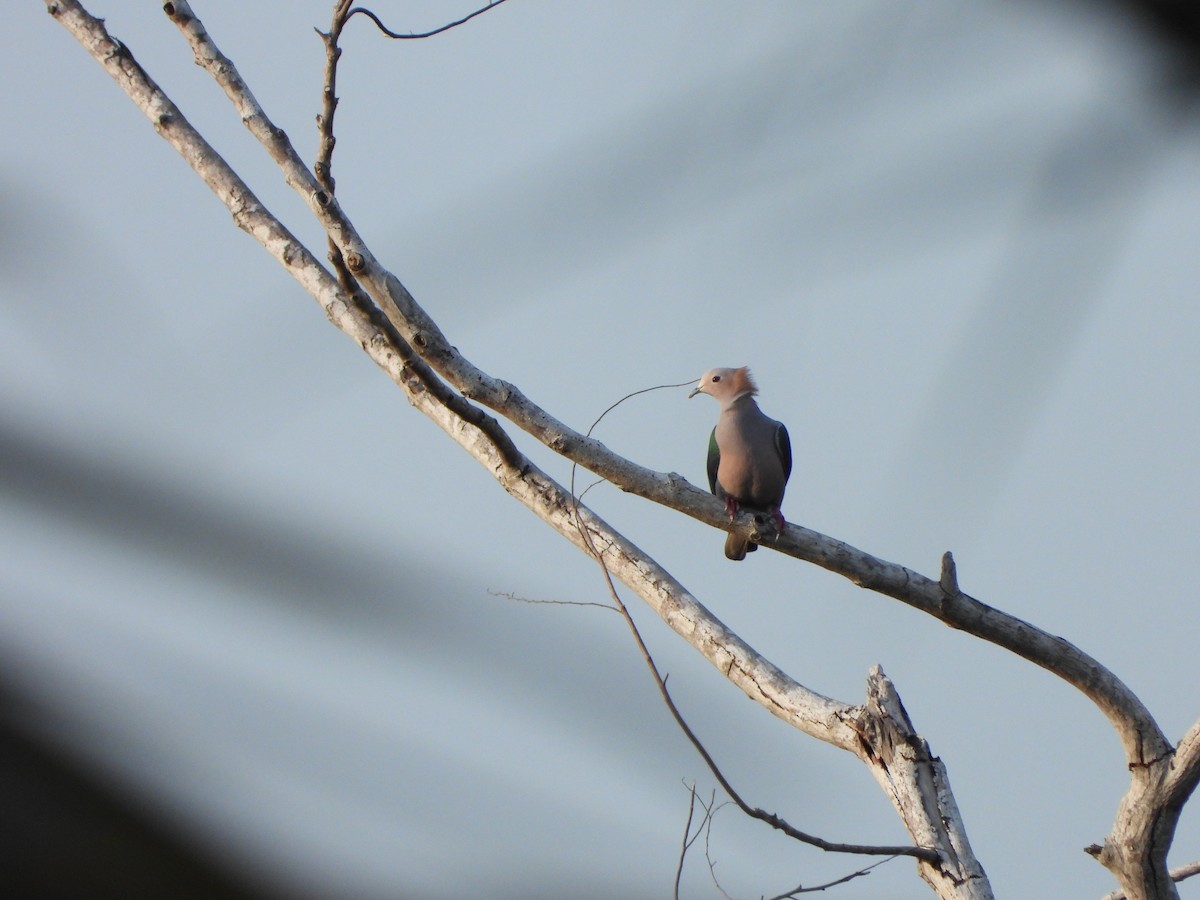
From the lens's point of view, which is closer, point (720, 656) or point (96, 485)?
point (96, 485)

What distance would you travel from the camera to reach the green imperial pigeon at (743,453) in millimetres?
6805

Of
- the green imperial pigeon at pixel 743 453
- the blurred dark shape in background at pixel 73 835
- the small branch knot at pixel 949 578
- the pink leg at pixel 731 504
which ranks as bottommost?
the blurred dark shape in background at pixel 73 835

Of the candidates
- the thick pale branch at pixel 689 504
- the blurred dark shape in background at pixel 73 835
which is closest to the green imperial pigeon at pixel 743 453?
the thick pale branch at pixel 689 504

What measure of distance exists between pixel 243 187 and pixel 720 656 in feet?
11.6

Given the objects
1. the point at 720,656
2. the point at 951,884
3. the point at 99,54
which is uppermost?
the point at 99,54

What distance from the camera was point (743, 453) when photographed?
274 inches

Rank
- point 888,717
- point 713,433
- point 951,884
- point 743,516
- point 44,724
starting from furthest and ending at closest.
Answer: point 713,433
point 743,516
point 888,717
point 951,884
point 44,724

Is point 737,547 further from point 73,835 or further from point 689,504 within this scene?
point 73,835

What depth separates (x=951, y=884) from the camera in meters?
4.44

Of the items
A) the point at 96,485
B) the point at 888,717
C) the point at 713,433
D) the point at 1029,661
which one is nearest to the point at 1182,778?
the point at 1029,661

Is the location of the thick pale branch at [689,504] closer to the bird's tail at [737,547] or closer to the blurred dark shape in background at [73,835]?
the bird's tail at [737,547]

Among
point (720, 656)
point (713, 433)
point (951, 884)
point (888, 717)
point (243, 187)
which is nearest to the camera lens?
point (951, 884)

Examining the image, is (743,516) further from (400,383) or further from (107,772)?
(107,772)

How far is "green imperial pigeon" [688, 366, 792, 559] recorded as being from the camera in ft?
22.3
